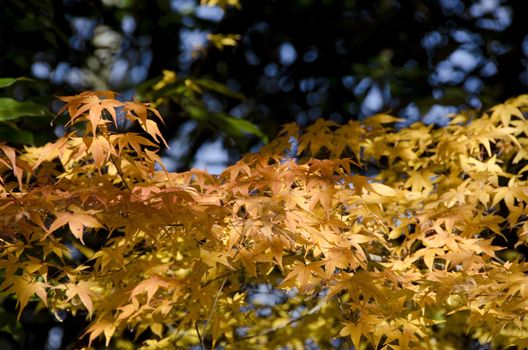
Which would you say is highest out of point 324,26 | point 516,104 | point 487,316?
point 516,104

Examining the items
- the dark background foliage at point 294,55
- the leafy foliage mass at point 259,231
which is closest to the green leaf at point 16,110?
the leafy foliage mass at point 259,231

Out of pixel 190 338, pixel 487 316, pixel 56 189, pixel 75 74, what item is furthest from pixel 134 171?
pixel 75 74

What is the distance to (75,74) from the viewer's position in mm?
5445

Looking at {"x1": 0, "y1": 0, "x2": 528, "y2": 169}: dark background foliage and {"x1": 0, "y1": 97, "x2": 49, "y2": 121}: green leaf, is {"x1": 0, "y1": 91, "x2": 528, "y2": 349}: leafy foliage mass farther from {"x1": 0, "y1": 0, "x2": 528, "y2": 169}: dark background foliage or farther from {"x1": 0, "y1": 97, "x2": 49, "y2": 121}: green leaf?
{"x1": 0, "y1": 0, "x2": 528, "y2": 169}: dark background foliage

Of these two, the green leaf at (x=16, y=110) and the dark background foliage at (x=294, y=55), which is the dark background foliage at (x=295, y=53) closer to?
the dark background foliage at (x=294, y=55)

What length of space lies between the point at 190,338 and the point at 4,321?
970 millimetres

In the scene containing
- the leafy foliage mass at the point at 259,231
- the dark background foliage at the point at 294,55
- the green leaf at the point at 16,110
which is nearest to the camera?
the leafy foliage mass at the point at 259,231

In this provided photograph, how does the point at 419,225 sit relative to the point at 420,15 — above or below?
above

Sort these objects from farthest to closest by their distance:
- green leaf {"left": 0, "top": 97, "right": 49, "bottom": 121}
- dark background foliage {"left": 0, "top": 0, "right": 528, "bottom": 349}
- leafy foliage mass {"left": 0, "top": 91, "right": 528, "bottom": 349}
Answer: dark background foliage {"left": 0, "top": 0, "right": 528, "bottom": 349}
green leaf {"left": 0, "top": 97, "right": 49, "bottom": 121}
leafy foliage mass {"left": 0, "top": 91, "right": 528, "bottom": 349}

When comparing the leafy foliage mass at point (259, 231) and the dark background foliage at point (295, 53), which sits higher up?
the leafy foliage mass at point (259, 231)

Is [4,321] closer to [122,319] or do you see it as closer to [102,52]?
[122,319]

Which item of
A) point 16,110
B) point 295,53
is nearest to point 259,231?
point 16,110

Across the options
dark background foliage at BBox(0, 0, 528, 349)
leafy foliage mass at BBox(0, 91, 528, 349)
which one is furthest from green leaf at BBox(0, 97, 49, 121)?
dark background foliage at BBox(0, 0, 528, 349)

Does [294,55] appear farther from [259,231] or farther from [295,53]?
[259,231]
